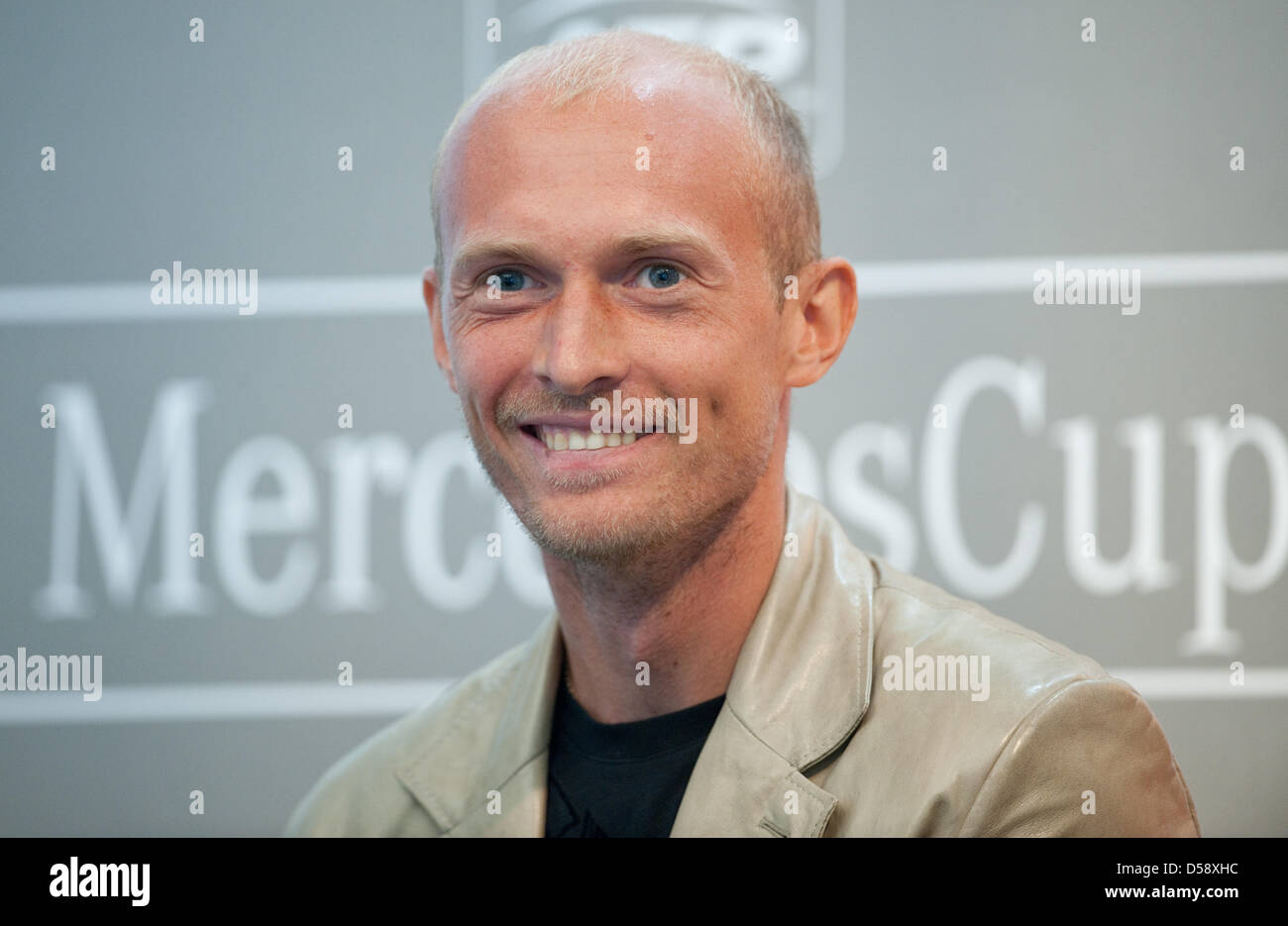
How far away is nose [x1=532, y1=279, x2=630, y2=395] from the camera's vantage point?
169 cm

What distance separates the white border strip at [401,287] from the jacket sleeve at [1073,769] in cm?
98

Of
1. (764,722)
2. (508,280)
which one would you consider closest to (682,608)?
(764,722)

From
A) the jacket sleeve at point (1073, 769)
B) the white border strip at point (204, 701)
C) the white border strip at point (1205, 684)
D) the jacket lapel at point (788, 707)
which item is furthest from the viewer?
the white border strip at point (204, 701)

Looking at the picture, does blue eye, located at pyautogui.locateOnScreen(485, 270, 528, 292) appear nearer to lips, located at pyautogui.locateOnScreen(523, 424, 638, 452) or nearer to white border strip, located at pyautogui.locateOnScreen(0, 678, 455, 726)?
lips, located at pyautogui.locateOnScreen(523, 424, 638, 452)

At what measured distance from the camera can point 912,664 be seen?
1.70 meters

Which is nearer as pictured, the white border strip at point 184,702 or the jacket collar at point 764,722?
the jacket collar at point 764,722

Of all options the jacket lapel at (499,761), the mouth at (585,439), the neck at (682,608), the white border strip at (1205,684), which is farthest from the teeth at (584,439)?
the white border strip at (1205,684)

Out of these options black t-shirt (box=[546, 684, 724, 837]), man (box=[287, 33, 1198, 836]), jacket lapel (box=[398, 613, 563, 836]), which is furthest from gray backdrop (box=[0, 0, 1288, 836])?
black t-shirt (box=[546, 684, 724, 837])

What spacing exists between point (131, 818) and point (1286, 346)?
8.66 feet

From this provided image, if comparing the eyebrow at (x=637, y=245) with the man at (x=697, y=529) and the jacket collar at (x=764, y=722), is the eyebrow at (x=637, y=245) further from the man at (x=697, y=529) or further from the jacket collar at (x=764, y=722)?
the jacket collar at (x=764, y=722)

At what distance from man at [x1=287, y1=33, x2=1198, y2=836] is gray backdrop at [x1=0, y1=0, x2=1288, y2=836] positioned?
0.45 metres

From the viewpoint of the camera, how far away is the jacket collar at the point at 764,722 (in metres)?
1.67
